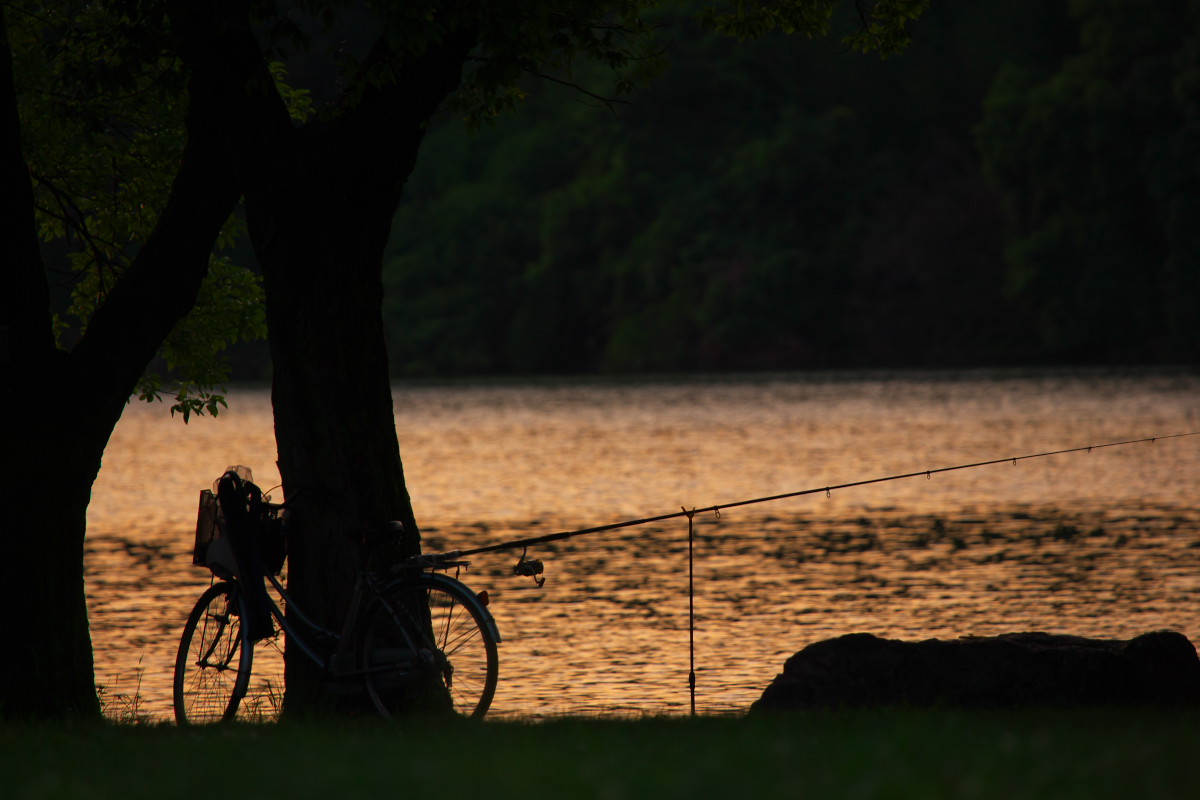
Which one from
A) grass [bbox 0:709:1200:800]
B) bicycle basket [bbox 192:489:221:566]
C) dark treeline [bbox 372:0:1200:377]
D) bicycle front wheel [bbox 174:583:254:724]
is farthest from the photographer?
dark treeline [bbox 372:0:1200:377]

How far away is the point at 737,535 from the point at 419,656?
17.9 meters

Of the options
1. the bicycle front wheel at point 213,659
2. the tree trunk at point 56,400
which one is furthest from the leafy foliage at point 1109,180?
the bicycle front wheel at point 213,659

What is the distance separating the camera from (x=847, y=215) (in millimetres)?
92000

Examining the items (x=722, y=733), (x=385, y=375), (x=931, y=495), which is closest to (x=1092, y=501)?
(x=931, y=495)

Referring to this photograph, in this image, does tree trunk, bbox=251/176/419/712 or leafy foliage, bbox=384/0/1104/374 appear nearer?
tree trunk, bbox=251/176/419/712

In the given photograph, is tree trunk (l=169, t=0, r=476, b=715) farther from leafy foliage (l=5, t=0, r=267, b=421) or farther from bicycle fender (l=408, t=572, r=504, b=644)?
leafy foliage (l=5, t=0, r=267, b=421)

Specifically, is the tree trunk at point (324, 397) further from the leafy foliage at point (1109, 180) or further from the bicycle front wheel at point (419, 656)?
the leafy foliage at point (1109, 180)

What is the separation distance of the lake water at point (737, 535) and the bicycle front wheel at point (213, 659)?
2964 millimetres

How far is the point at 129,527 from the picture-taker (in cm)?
2933

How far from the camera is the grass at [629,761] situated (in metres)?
6.15

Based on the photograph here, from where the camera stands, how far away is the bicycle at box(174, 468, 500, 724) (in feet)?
31.7

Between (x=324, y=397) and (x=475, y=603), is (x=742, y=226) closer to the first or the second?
(x=324, y=397)

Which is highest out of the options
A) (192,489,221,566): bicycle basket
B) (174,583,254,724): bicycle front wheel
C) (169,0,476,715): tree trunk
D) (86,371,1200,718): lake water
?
(169,0,476,715): tree trunk

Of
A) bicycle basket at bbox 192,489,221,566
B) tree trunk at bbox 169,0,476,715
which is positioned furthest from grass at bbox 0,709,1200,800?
tree trunk at bbox 169,0,476,715
